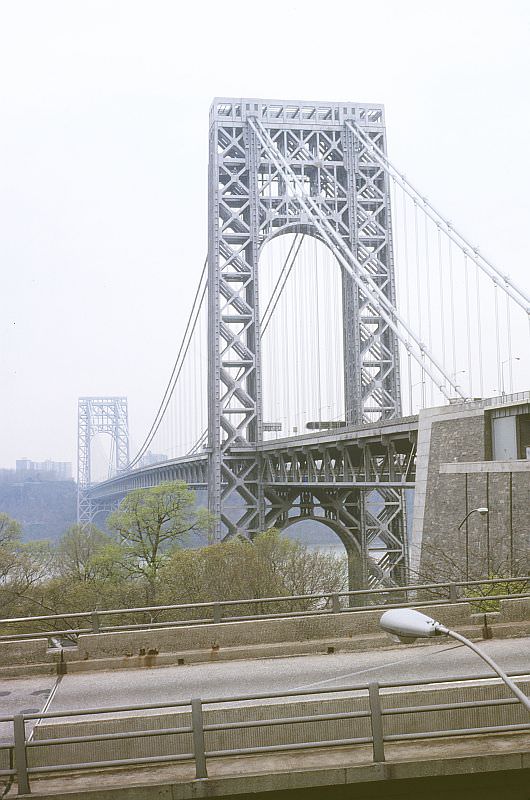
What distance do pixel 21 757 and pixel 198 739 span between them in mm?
1368

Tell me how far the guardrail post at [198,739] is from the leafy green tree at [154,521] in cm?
2833

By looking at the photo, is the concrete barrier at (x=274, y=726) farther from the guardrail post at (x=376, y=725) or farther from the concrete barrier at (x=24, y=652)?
the concrete barrier at (x=24, y=652)

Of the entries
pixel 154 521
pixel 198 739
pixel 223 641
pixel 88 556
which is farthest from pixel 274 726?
pixel 88 556

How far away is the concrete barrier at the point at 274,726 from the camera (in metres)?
7.36

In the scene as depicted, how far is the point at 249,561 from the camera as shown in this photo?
30703mm

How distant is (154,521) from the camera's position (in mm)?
38000

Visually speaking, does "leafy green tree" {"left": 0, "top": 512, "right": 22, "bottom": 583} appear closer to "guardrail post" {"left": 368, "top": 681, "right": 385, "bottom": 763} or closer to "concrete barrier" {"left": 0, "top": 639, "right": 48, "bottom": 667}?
"concrete barrier" {"left": 0, "top": 639, "right": 48, "bottom": 667}

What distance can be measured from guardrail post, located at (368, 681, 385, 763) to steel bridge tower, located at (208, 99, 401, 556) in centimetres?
3695

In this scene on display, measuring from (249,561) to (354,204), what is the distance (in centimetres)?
2289

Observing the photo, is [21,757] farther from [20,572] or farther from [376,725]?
[20,572]

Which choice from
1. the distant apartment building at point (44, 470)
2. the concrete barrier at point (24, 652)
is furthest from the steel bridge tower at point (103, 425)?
the concrete barrier at point (24, 652)

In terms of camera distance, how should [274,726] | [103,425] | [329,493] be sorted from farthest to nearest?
1. [103,425]
2. [329,493]
3. [274,726]

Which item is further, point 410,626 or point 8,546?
point 8,546

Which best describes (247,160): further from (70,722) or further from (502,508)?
(70,722)
